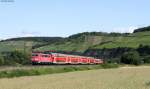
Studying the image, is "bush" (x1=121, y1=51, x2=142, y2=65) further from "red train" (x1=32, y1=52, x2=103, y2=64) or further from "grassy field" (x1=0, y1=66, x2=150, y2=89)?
"grassy field" (x1=0, y1=66, x2=150, y2=89)

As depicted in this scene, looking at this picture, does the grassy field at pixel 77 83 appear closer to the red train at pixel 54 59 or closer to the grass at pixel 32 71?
the grass at pixel 32 71

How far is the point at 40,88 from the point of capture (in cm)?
4250

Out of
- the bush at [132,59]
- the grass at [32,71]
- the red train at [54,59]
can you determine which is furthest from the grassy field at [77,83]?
the bush at [132,59]

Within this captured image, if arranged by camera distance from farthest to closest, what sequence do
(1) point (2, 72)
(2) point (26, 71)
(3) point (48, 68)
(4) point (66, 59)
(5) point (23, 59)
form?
1. (5) point (23, 59)
2. (4) point (66, 59)
3. (3) point (48, 68)
4. (2) point (26, 71)
5. (1) point (2, 72)

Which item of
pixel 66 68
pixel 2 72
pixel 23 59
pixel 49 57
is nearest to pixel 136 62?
pixel 23 59

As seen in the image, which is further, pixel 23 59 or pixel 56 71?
pixel 23 59

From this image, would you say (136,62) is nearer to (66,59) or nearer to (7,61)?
(66,59)

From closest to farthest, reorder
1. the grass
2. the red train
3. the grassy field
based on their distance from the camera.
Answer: the grassy field → the grass → the red train

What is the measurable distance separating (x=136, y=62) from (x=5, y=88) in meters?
106

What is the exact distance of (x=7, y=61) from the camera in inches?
4085

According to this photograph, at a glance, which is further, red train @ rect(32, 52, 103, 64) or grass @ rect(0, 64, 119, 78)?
red train @ rect(32, 52, 103, 64)

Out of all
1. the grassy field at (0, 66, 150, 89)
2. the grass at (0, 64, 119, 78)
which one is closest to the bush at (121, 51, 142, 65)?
the grass at (0, 64, 119, 78)

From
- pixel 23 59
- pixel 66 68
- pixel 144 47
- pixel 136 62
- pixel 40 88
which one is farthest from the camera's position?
pixel 144 47

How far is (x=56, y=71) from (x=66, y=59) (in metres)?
26.8
